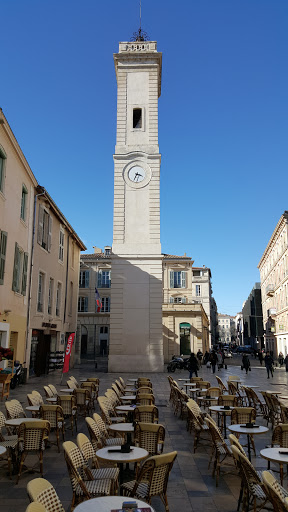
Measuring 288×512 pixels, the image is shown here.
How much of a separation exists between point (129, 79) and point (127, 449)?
2926 cm

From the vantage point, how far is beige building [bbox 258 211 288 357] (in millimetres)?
41259

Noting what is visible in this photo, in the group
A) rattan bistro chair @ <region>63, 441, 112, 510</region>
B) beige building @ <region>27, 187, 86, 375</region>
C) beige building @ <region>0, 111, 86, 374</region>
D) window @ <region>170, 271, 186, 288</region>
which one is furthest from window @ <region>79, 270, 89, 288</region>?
rattan bistro chair @ <region>63, 441, 112, 510</region>

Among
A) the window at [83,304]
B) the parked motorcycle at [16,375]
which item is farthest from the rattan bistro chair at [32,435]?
the window at [83,304]

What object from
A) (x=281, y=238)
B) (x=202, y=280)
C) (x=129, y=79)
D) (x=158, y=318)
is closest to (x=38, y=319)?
(x=158, y=318)

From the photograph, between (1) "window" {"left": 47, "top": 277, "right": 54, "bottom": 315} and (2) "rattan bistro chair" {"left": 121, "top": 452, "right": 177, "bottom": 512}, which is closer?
(2) "rattan bistro chair" {"left": 121, "top": 452, "right": 177, "bottom": 512}

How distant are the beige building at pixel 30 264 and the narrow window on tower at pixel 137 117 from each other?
9.36 m

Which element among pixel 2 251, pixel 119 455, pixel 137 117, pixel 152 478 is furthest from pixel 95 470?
pixel 137 117

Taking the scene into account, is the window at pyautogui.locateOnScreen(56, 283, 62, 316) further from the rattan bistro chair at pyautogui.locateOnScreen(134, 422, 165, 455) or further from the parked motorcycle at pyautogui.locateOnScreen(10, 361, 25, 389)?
the rattan bistro chair at pyautogui.locateOnScreen(134, 422, 165, 455)

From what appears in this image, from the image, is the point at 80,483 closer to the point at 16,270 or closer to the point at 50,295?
the point at 16,270

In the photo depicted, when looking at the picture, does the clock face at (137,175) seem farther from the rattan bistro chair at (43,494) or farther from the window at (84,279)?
the rattan bistro chair at (43,494)

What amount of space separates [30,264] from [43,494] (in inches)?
658

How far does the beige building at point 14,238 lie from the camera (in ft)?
52.1

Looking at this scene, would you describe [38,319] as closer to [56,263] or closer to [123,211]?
[56,263]

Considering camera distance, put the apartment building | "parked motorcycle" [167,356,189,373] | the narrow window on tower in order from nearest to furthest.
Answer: "parked motorcycle" [167,356,189,373] < the narrow window on tower < the apartment building
